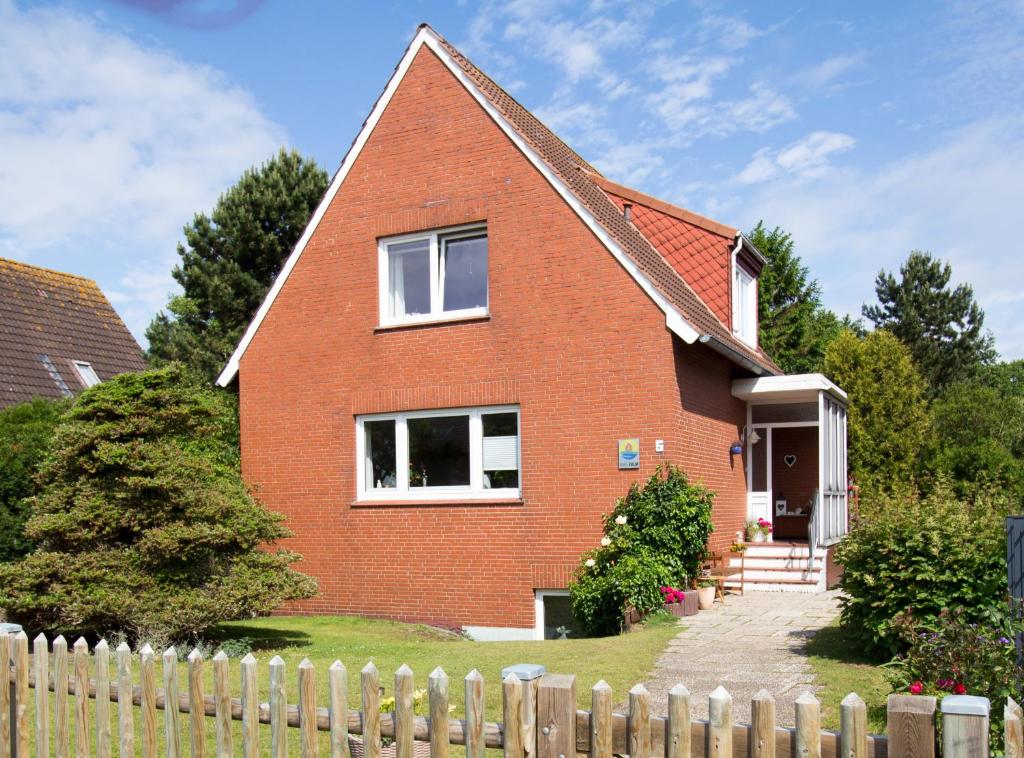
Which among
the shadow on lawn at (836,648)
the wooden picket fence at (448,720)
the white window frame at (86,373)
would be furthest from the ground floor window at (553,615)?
the white window frame at (86,373)

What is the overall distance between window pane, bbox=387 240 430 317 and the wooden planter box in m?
6.11

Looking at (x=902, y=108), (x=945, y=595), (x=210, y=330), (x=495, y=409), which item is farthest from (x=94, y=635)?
(x=210, y=330)

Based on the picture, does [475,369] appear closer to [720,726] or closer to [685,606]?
[685,606]

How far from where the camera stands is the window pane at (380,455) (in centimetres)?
1573

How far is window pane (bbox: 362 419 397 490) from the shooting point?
51.6 feet

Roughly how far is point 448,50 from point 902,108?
7558 mm

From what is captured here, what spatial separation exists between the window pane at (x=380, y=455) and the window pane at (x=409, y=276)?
6.09 ft

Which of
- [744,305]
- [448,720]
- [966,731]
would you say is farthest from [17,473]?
[966,731]

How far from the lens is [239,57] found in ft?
32.6

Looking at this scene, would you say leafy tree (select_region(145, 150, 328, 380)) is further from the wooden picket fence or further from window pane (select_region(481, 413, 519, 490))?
the wooden picket fence

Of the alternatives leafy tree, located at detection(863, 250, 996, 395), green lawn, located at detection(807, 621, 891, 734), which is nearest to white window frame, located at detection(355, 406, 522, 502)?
green lawn, located at detection(807, 621, 891, 734)

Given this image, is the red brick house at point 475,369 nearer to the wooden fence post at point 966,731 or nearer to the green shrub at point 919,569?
the green shrub at point 919,569

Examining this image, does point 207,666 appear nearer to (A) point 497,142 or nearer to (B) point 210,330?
(A) point 497,142

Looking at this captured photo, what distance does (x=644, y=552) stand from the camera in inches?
504
